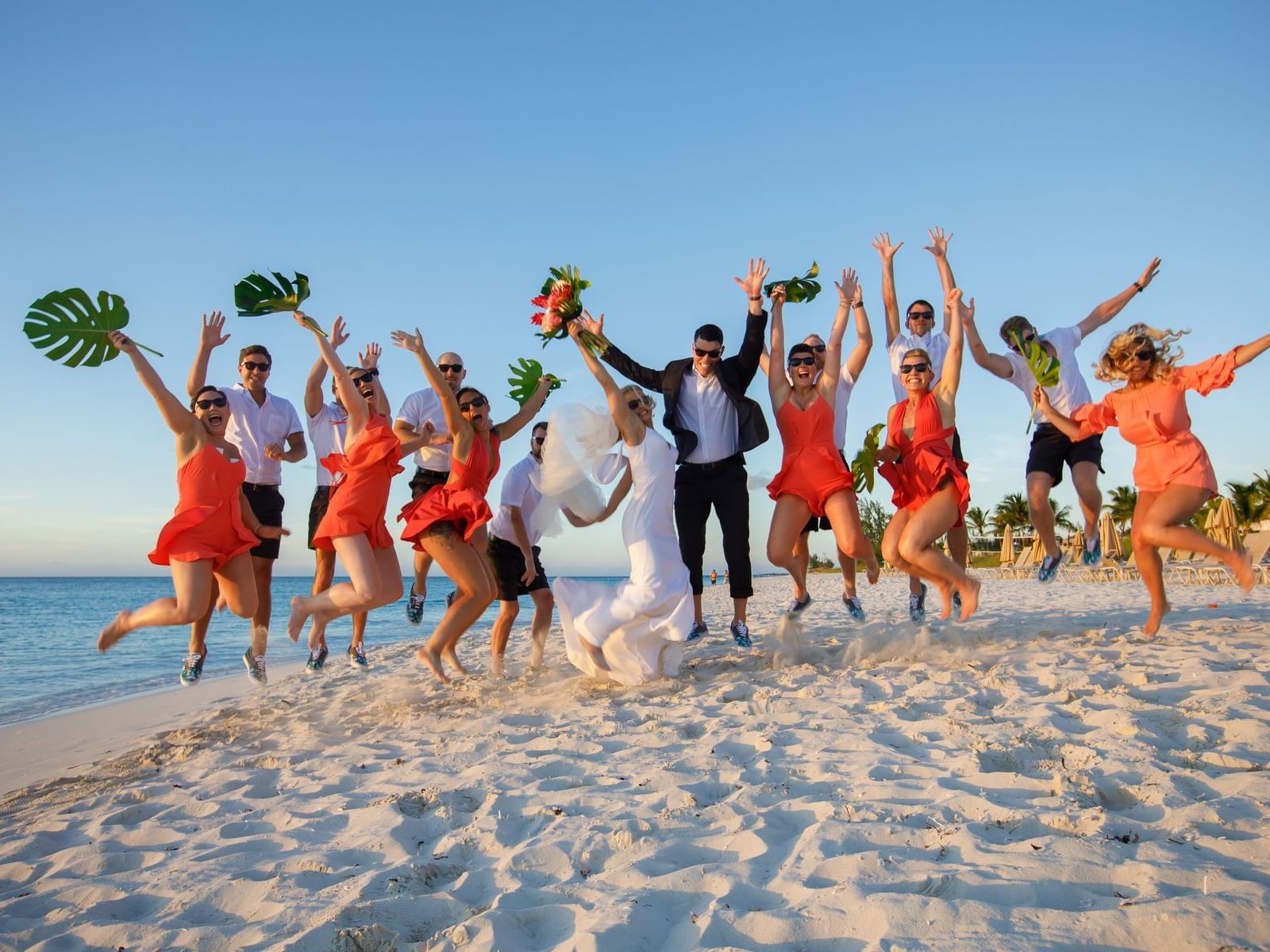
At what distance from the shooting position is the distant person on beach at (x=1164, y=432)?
5.49 metres

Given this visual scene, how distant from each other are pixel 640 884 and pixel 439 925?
607 mm

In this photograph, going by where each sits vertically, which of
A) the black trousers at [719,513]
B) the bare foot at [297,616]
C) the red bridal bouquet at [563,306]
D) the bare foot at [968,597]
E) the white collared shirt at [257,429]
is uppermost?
the red bridal bouquet at [563,306]

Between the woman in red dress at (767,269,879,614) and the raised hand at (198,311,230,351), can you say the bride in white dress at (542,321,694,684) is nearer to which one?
the woman in red dress at (767,269,879,614)

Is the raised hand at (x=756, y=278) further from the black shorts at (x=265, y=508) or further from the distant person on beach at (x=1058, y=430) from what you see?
the black shorts at (x=265, y=508)

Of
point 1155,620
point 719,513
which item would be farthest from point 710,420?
point 1155,620

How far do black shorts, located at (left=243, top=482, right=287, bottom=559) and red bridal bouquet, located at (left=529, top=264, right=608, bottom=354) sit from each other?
2651 millimetres

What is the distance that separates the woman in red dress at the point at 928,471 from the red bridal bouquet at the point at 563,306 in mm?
2476

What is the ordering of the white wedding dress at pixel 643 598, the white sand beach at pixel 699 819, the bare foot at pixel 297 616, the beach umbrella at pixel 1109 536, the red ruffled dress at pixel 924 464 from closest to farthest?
the white sand beach at pixel 699 819, the white wedding dress at pixel 643 598, the bare foot at pixel 297 616, the red ruffled dress at pixel 924 464, the beach umbrella at pixel 1109 536

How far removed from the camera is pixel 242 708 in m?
6.48

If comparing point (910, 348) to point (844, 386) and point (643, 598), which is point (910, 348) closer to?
point (844, 386)

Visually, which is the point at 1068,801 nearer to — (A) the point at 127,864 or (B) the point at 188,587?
(A) the point at 127,864

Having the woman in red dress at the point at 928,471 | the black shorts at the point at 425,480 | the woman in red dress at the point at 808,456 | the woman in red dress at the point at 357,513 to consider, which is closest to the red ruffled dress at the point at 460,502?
the woman in red dress at the point at 357,513

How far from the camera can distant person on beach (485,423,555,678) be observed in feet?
22.4

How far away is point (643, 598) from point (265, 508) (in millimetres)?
3399
